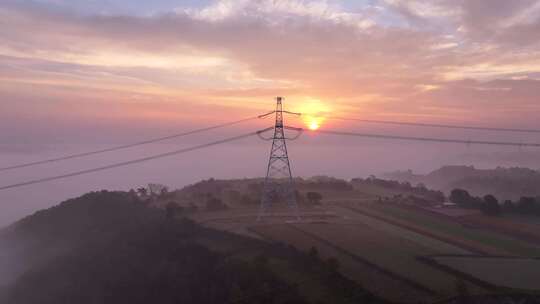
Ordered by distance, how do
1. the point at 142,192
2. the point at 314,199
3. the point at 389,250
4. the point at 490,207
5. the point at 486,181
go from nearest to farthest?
the point at 389,250 → the point at 490,207 → the point at 314,199 → the point at 142,192 → the point at 486,181

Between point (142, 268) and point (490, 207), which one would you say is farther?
point (490, 207)

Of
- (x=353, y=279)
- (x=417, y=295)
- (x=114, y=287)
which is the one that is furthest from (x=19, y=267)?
(x=417, y=295)

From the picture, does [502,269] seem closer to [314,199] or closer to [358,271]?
[358,271]

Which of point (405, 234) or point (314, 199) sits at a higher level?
point (314, 199)

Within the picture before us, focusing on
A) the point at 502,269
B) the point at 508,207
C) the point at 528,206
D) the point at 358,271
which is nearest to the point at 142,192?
the point at 358,271

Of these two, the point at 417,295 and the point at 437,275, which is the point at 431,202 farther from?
the point at 417,295

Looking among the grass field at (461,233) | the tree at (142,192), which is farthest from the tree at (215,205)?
the tree at (142,192)
